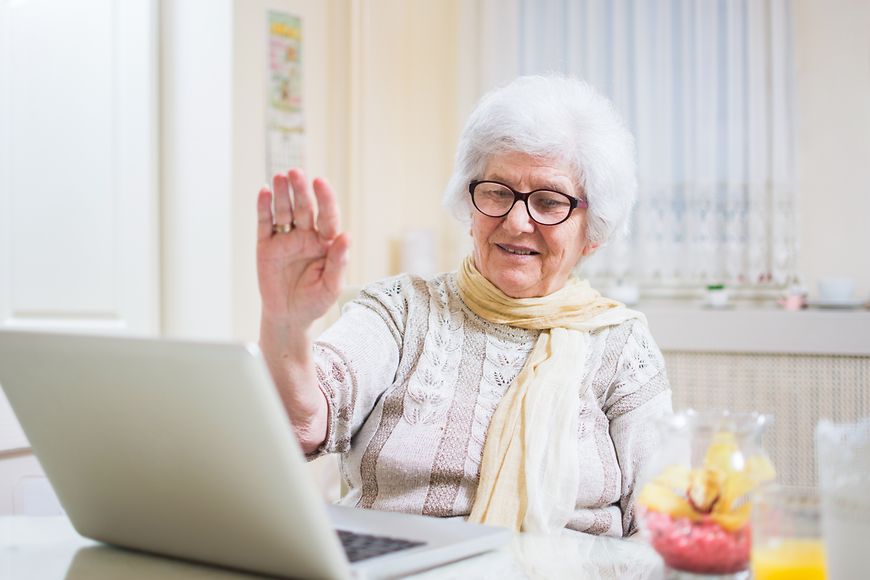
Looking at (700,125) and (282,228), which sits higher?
(700,125)

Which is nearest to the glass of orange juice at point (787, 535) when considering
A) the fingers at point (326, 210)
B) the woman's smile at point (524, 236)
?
the fingers at point (326, 210)

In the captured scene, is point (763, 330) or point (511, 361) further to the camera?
point (763, 330)

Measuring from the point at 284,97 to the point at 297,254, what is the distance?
2.24m

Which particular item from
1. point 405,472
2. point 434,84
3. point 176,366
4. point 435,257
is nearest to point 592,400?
point 405,472

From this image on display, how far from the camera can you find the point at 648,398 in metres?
1.53

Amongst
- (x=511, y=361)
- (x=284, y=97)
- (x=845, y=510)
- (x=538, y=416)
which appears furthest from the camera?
(x=284, y=97)

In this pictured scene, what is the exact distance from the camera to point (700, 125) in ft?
11.1

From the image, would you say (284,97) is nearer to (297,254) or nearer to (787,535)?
(297,254)

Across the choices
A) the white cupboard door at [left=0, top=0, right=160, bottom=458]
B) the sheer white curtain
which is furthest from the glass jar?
the sheer white curtain

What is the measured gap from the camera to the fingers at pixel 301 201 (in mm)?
1006

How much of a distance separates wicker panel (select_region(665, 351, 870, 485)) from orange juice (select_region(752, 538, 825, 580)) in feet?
7.85

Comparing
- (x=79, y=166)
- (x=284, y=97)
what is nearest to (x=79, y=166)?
(x=79, y=166)

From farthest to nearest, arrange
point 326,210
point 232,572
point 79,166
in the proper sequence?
point 79,166
point 326,210
point 232,572

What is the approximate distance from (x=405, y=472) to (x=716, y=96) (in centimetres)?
238
